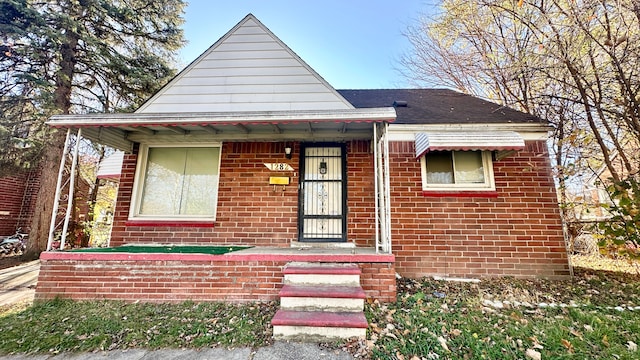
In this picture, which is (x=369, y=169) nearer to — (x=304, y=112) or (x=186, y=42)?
(x=304, y=112)

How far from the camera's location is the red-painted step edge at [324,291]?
3.13 metres

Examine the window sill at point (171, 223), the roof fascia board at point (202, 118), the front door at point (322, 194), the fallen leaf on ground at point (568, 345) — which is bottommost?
the fallen leaf on ground at point (568, 345)

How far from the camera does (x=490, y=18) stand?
741 cm

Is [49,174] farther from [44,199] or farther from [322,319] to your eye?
[322,319]

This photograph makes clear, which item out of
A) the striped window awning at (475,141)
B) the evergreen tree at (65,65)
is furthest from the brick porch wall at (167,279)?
the evergreen tree at (65,65)

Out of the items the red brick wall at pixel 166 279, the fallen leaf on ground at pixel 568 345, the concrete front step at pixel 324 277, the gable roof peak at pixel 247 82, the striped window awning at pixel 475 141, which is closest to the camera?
the fallen leaf on ground at pixel 568 345

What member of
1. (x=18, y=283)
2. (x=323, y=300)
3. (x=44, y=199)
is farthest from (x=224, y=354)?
(x=44, y=199)

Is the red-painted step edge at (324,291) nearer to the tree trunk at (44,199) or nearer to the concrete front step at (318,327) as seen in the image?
the concrete front step at (318,327)

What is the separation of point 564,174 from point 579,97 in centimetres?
203

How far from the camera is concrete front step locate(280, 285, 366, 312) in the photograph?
3.12 m

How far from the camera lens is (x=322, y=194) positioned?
545 centimetres

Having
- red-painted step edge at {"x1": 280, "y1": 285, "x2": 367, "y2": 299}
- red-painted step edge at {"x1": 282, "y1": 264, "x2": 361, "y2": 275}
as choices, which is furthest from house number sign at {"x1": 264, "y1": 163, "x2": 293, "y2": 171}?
red-painted step edge at {"x1": 280, "y1": 285, "x2": 367, "y2": 299}

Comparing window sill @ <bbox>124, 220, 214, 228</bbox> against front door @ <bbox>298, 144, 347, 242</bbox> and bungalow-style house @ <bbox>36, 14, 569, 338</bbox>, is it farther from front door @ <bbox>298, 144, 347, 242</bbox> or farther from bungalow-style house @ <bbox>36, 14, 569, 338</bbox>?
front door @ <bbox>298, 144, 347, 242</bbox>

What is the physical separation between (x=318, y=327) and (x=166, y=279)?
259 cm
